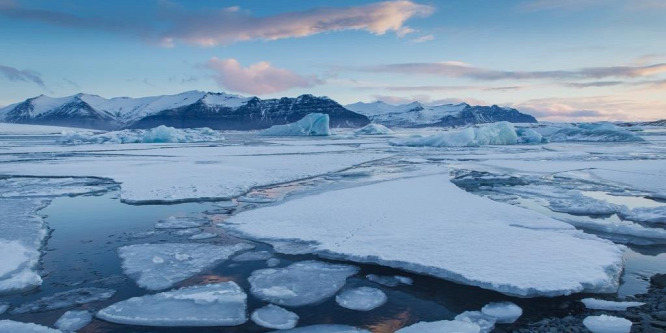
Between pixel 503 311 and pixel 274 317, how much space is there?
72.7 inches

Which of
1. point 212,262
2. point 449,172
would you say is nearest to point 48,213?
point 212,262

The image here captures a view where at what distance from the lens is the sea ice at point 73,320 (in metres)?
3.25

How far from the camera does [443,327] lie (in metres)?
3.19

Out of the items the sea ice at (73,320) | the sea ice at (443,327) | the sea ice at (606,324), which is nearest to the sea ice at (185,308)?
the sea ice at (73,320)

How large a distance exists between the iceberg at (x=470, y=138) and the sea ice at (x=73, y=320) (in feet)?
78.6

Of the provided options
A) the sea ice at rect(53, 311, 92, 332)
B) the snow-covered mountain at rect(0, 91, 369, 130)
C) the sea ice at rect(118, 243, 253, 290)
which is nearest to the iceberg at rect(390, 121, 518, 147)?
the sea ice at rect(118, 243, 253, 290)

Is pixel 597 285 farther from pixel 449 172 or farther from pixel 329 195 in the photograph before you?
pixel 449 172

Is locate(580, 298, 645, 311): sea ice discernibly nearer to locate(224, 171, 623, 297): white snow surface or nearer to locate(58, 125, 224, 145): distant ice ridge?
locate(224, 171, 623, 297): white snow surface

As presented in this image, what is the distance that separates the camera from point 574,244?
4824mm

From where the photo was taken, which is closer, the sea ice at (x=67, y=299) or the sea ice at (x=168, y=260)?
the sea ice at (x=67, y=299)

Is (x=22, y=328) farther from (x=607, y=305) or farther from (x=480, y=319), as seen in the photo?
(x=607, y=305)

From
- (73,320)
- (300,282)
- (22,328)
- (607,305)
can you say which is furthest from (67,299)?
(607,305)

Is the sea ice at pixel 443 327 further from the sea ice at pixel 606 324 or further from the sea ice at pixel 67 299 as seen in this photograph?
the sea ice at pixel 67 299

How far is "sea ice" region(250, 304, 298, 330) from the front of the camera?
3.31 m
